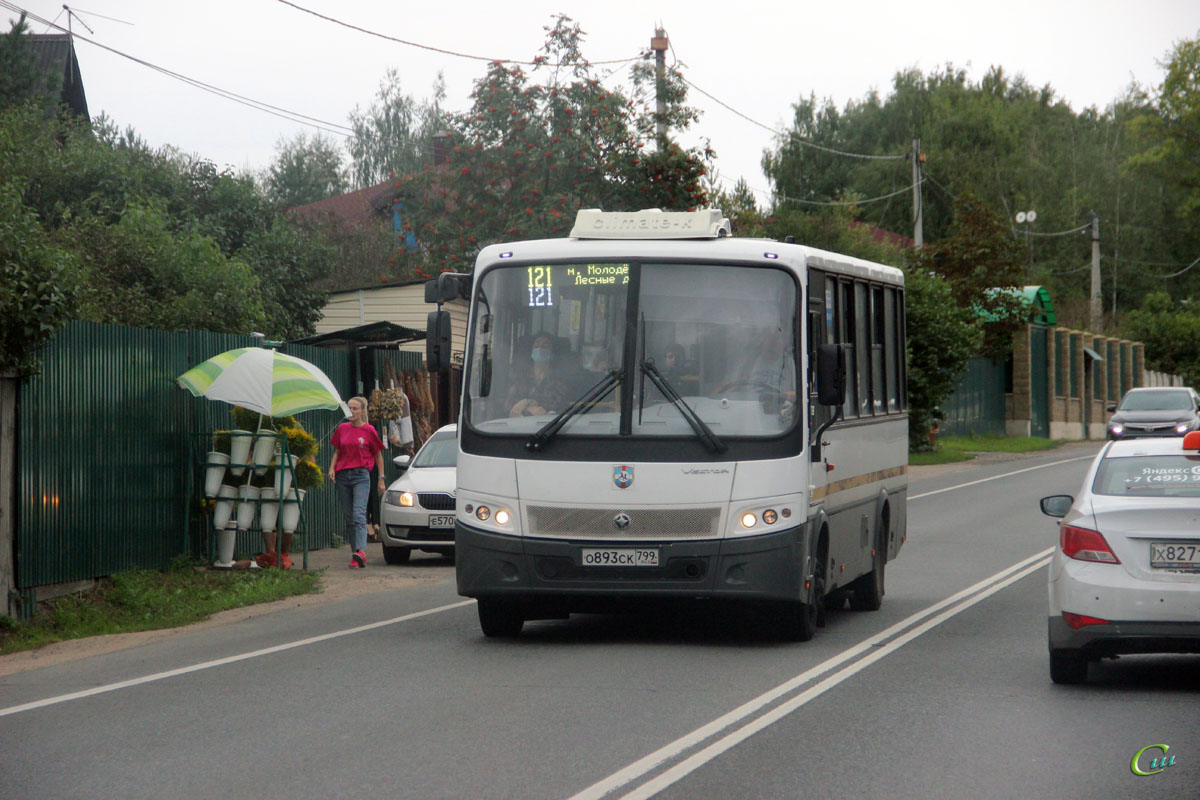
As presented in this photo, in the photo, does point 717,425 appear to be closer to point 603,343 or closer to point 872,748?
point 603,343

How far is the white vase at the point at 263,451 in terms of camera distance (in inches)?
647

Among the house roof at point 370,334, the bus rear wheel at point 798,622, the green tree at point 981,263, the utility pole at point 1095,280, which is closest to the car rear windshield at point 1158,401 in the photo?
the green tree at point 981,263

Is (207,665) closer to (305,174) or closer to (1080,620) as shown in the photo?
(1080,620)

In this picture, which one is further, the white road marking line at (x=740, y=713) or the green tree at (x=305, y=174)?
the green tree at (x=305, y=174)

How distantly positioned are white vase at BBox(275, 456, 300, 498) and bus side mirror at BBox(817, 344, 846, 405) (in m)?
7.43

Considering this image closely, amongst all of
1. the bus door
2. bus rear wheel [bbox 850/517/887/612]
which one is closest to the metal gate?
bus rear wheel [bbox 850/517/887/612]

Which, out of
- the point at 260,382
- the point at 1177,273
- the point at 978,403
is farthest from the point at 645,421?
the point at 1177,273

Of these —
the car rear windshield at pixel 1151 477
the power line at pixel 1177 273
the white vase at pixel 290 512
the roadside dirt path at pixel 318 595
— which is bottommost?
the roadside dirt path at pixel 318 595

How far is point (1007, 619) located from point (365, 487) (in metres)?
7.83

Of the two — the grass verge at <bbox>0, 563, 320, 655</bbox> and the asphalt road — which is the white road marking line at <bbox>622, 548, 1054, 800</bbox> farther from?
the grass verge at <bbox>0, 563, 320, 655</bbox>

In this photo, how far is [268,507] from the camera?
16625mm

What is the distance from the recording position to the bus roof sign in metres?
11.4

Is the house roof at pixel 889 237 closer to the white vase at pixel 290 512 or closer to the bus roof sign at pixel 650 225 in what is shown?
the white vase at pixel 290 512

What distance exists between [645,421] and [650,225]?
1609 mm
